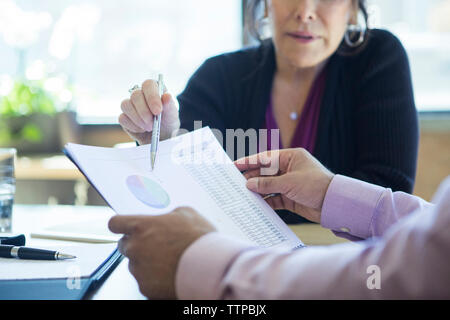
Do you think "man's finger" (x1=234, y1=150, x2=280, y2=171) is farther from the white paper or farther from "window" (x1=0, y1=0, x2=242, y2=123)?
"window" (x1=0, y1=0, x2=242, y2=123)

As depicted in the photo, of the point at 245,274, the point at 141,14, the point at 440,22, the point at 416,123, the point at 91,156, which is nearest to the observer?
the point at 245,274

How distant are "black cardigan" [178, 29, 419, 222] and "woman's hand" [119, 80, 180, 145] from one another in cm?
20

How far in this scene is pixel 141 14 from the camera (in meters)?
2.36

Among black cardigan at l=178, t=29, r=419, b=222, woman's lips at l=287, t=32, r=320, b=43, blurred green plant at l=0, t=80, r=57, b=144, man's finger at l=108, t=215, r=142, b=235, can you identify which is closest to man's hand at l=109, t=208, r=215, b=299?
man's finger at l=108, t=215, r=142, b=235

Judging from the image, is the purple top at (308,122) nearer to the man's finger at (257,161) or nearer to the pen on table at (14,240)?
the man's finger at (257,161)

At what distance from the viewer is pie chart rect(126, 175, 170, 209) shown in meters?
0.60

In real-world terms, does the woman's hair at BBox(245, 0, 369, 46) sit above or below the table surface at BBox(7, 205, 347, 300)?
above

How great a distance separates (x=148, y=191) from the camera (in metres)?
0.62

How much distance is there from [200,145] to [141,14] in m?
1.79

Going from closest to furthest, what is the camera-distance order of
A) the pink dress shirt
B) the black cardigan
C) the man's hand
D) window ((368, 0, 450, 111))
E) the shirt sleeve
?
the pink dress shirt < the man's hand < the shirt sleeve < the black cardigan < window ((368, 0, 450, 111))

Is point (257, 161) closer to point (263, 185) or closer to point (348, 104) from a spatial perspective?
point (263, 185)
